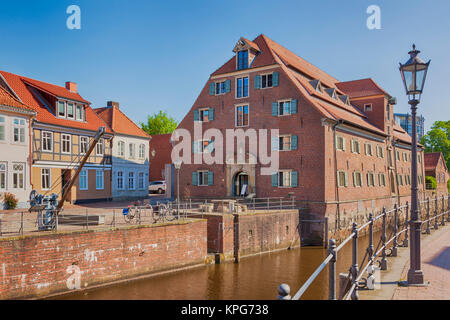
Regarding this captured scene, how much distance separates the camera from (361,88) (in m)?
42.5

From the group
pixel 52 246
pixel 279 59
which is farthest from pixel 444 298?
pixel 279 59

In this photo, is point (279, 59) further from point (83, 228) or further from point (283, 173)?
point (83, 228)

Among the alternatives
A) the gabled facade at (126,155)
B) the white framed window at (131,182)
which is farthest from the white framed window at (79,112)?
the white framed window at (131,182)

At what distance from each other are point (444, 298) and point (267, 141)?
24.7 meters

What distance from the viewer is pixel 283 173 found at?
30.2m

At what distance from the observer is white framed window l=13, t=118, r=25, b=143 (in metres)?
26.2

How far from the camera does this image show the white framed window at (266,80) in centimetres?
3102

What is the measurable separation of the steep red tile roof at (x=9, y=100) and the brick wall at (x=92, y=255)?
46.6ft

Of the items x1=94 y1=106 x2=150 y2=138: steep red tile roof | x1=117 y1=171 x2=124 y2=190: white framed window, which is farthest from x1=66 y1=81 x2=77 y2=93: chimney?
x1=117 y1=171 x2=124 y2=190: white framed window

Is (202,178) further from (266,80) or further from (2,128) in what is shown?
(2,128)

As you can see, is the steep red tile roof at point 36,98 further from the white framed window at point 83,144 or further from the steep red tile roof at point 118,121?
the steep red tile roof at point 118,121

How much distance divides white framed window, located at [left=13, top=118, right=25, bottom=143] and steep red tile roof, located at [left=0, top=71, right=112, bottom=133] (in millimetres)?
1440
